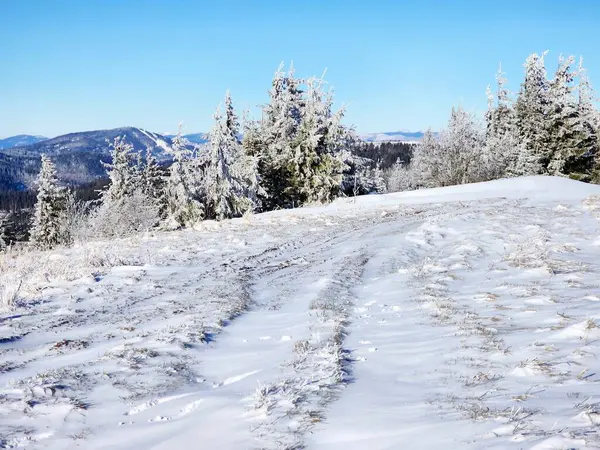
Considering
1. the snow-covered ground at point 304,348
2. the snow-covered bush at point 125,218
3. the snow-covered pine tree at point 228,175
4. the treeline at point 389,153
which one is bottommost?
the snow-covered ground at point 304,348

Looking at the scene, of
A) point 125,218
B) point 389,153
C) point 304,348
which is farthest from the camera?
point 389,153

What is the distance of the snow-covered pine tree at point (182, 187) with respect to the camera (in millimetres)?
32312

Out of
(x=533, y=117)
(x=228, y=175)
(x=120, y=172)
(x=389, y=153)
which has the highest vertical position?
(x=389, y=153)

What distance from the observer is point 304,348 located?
454 cm

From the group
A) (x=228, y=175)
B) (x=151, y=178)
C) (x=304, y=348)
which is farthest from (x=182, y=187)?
(x=304, y=348)

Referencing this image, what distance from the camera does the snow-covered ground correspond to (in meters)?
2.95

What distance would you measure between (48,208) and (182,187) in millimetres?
16366

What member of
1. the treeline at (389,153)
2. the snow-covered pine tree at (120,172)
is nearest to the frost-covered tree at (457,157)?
the snow-covered pine tree at (120,172)

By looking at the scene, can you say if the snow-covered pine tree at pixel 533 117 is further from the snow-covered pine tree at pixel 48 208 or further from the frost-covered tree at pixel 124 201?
the snow-covered pine tree at pixel 48 208

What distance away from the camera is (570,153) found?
122ft

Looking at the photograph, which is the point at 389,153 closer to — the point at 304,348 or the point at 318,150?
the point at 318,150

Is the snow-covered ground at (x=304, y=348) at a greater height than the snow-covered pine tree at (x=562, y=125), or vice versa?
the snow-covered pine tree at (x=562, y=125)

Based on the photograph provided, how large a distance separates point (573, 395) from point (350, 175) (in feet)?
104

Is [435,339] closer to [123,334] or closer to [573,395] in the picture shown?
[573,395]
